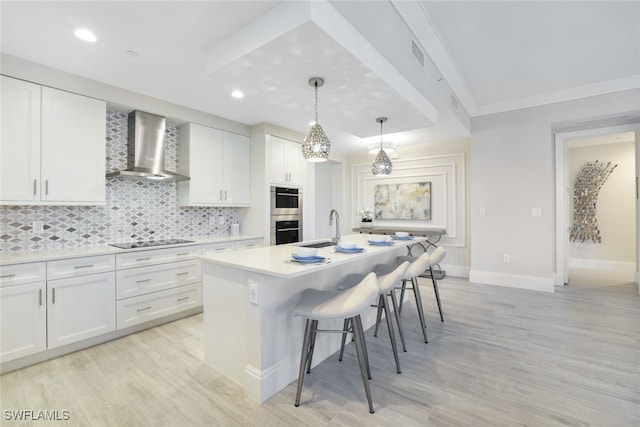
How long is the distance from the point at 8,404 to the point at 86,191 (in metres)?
1.80

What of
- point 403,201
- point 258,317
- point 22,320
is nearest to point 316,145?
point 258,317

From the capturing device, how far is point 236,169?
4.29 m

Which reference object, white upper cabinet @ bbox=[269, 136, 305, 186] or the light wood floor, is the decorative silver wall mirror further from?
white upper cabinet @ bbox=[269, 136, 305, 186]

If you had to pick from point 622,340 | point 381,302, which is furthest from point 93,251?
point 622,340

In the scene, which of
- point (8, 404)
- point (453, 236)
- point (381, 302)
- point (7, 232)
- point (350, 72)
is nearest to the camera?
point (8, 404)

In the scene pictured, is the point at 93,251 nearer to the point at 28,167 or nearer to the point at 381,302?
the point at 28,167

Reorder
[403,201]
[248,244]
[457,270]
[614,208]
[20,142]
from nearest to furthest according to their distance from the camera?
[20,142] → [248,244] → [457,270] → [614,208] → [403,201]

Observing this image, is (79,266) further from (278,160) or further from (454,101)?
(454,101)

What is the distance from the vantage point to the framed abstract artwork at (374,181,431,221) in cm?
561

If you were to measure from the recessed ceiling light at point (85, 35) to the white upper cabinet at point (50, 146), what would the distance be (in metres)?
0.79

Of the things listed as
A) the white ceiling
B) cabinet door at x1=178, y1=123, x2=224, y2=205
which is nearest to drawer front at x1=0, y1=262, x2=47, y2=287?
cabinet door at x1=178, y1=123, x2=224, y2=205

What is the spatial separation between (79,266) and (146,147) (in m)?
1.46

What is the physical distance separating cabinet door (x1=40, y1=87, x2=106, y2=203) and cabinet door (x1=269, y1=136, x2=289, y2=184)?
81.3 inches

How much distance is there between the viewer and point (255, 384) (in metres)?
1.89
